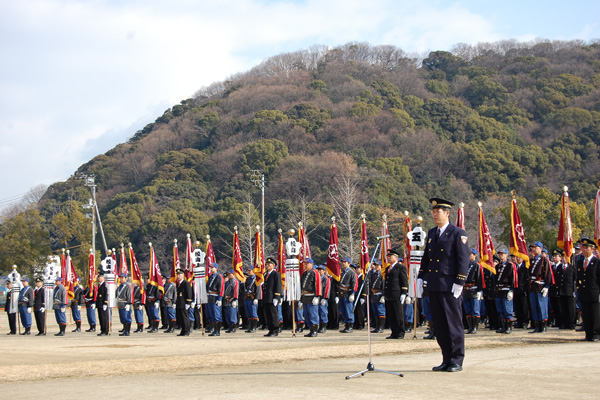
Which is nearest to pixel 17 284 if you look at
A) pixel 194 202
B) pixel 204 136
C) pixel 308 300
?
pixel 308 300

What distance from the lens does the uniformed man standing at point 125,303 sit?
70.2 ft

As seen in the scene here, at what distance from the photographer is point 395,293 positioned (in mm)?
16625

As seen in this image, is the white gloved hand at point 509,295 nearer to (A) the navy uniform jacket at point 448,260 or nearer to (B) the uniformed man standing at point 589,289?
(B) the uniformed man standing at point 589,289

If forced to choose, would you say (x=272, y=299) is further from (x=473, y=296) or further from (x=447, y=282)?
(x=447, y=282)

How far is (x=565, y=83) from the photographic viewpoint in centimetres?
7669

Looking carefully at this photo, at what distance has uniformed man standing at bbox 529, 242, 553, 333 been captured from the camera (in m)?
15.9

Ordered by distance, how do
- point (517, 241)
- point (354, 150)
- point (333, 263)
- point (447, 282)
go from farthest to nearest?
point (354, 150)
point (333, 263)
point (517, 241)
point (447, 282)

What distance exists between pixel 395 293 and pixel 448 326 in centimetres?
792

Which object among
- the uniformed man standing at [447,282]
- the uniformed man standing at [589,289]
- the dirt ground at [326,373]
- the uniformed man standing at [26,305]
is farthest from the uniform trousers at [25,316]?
the uniformed man standing at [447,282]

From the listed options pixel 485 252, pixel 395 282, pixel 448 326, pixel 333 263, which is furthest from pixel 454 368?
pixel 333 263

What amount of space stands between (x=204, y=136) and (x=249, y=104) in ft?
25.4

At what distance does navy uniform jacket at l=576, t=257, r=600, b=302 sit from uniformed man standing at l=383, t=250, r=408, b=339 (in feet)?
12.9

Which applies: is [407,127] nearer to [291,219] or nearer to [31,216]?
[291,219]

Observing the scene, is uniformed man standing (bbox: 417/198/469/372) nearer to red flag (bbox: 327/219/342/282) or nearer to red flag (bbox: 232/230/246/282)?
red flag (bbox: 327/219/342/282)
